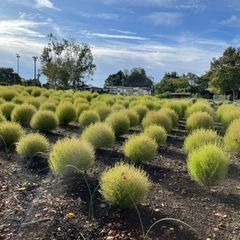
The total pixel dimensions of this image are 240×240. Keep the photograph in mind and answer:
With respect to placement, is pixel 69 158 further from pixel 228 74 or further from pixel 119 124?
pixel 228 74

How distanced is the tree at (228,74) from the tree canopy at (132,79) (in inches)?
1711

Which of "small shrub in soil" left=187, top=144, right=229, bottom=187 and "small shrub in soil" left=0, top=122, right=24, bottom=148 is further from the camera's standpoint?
"small shrub in soil" left=0, top=122, right=24, bottom=148

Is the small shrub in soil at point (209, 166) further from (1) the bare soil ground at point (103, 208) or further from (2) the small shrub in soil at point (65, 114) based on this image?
(2) the small shrub in soil at point (65, 114)

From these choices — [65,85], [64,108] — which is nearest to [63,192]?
[64,108]

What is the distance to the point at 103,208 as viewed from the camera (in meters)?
4.72

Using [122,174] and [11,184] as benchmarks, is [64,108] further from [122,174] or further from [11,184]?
[122,174]

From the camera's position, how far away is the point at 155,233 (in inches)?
162

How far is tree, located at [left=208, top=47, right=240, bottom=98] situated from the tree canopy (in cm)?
4347

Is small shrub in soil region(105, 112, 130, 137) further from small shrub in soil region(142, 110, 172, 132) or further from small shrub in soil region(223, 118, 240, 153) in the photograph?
small shrub in soil region(223, 118, 240, 153)

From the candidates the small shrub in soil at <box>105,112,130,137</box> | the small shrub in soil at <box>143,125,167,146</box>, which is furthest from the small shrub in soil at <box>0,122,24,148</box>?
the small shrub in soil at <box>143,125,167,146</box>

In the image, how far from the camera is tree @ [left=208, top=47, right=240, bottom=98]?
51.8m

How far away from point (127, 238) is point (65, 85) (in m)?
45.5

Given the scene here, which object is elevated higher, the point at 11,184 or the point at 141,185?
the point at 141,185

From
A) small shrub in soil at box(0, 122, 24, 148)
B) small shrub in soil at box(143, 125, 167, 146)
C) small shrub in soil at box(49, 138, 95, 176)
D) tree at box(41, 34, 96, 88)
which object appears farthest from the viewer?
tree at box(41, 34, 96, 88)
